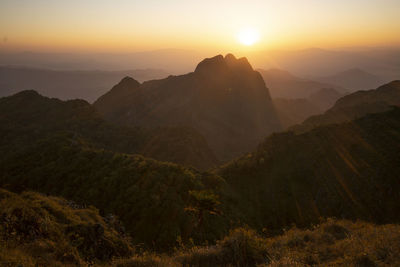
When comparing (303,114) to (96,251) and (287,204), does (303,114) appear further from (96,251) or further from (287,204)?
(96,251)

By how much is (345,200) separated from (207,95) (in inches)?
3486

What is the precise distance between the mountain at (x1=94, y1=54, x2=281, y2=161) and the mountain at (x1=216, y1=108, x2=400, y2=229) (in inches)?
2178

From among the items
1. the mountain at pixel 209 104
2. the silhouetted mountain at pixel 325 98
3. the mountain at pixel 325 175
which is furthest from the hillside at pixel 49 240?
the silhouetted mountain at pixel 325 98

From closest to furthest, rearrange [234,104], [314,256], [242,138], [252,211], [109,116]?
[314,256] → [252,211] → [242,138] → [109,116] → [234,104]

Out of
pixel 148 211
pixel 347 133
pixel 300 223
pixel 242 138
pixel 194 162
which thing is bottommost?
pixel 242 138

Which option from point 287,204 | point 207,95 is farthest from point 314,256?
point 207,95

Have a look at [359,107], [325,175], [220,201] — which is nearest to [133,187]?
[220,201]

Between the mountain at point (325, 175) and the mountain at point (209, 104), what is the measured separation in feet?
181

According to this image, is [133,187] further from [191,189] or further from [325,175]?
[325,175]

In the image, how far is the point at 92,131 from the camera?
178 feet

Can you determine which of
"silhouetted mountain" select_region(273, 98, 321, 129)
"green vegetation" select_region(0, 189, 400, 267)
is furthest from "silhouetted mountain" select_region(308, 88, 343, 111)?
"green vegetation" select_region(0, 189, 400, 267)

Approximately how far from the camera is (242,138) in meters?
96.6

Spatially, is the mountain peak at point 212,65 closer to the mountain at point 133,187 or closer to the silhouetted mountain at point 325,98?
the mountain at point 133,187

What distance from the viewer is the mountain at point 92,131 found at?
50.3 metres
